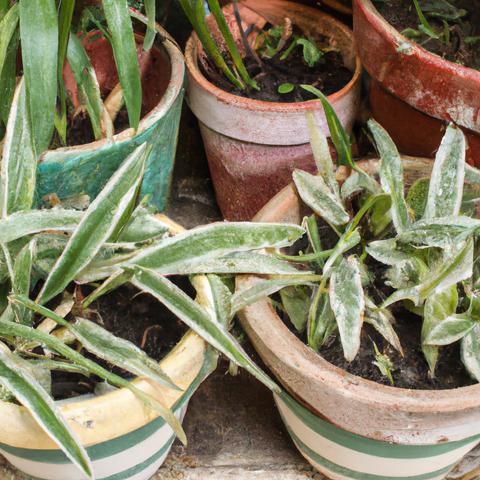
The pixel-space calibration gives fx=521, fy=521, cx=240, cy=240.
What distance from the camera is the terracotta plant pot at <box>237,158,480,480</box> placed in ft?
1.87

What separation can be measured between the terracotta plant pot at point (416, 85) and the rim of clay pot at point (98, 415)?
519mm

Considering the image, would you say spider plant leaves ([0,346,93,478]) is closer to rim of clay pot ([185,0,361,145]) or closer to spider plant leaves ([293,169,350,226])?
spider plant leaves ([293,169,350,226])

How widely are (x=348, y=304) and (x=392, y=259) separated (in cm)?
10

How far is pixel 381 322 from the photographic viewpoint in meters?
0.63

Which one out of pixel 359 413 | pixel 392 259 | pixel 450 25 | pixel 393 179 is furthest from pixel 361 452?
pixel 450 25

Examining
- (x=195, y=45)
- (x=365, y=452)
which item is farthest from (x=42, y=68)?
(x=365, y=452)

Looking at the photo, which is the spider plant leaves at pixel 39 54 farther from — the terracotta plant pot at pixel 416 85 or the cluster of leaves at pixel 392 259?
the terracotta plant pot at pixel 416 85

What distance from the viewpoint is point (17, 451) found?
0.61 metres

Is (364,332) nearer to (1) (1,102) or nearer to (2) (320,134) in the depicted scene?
(2) (320,134)

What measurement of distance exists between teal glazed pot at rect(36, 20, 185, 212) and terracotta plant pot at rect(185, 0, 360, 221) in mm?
60

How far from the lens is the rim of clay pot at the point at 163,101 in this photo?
2.45ft

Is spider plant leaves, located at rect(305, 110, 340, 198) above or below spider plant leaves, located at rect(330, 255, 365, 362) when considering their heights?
above

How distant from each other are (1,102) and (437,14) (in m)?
0.73

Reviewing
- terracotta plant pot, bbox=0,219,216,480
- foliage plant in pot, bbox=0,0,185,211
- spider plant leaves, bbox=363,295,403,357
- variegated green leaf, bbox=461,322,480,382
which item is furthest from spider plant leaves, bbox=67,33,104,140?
variegated green leaf, bbox=461,322,480,382
